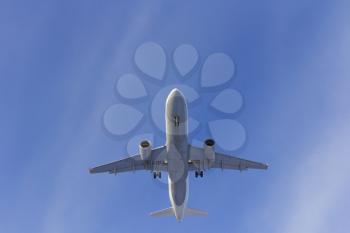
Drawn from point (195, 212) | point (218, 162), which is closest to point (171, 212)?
point (195, 212)

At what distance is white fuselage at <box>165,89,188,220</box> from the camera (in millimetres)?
48062

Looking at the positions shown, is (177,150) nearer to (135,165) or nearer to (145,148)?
(145,148)

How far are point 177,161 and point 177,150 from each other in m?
1.68

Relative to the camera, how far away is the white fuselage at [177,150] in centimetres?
4806

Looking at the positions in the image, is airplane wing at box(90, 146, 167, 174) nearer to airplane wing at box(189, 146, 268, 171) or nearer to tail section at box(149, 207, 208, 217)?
airplane wing at box(189, 146, 268, 171)

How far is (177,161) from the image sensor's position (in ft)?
174

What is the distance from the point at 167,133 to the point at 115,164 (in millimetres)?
10081

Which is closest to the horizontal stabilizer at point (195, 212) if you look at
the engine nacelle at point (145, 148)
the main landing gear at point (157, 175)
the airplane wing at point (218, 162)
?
the main landing gear at point (157, 175)

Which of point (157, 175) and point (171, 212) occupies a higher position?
point (157, 175)

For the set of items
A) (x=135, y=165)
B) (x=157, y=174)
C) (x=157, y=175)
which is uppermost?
(x=135, y=165)

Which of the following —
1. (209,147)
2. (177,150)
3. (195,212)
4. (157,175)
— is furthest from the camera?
(195,212)

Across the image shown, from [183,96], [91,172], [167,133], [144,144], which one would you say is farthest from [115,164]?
[183,96]

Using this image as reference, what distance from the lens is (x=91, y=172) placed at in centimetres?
5753

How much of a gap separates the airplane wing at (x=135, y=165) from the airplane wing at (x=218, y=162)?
3.32m
